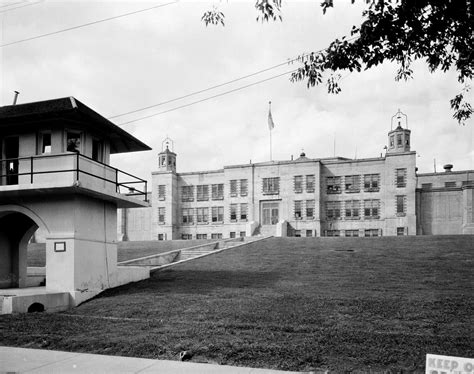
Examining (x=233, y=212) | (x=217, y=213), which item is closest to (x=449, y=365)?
(x=233, y=212)

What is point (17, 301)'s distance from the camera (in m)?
14.8

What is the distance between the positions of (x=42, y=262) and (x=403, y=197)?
48830 mm

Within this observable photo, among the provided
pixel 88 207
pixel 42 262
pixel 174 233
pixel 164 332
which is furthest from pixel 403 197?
pixel 164 332

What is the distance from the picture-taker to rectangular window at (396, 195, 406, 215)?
210ft

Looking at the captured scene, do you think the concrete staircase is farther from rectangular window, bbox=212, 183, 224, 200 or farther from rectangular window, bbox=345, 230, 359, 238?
rectangular window, bbox=212, 183, 224, 200

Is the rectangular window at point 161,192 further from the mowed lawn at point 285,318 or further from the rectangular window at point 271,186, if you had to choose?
the mowed lawn at point 285,318

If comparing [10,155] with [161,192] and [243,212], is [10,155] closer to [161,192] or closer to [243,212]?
[243,212]

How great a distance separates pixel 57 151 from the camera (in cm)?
1738

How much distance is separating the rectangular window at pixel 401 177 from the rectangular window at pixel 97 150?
52.9 meters

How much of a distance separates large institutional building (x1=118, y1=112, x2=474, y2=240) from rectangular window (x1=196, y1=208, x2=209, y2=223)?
0.16 metres

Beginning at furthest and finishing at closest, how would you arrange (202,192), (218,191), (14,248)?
1. (202,192)
2. (218,191)
3. (14,248)

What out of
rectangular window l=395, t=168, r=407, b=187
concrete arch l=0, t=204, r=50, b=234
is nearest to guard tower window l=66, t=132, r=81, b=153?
concrete arch l=0, t=204, r=50, b=234

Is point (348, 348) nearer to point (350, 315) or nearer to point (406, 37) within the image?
point (350, 315)

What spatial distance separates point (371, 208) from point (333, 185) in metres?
6.22
